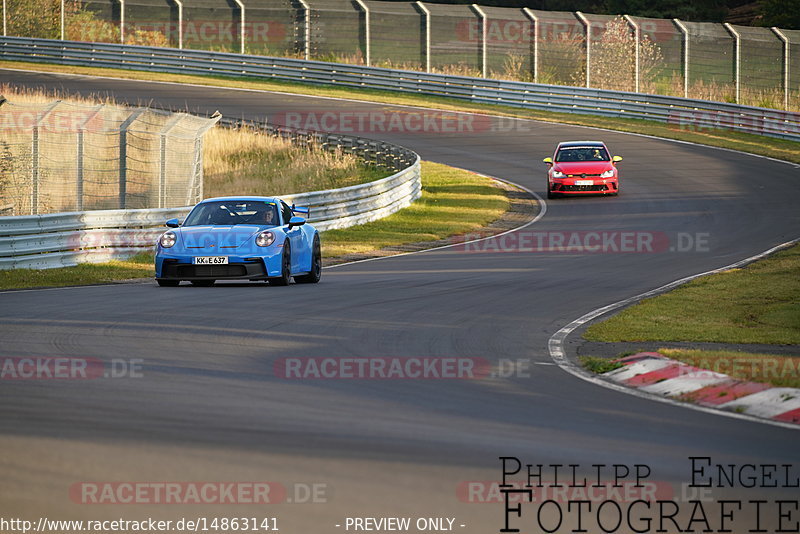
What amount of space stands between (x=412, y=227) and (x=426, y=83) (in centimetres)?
2404

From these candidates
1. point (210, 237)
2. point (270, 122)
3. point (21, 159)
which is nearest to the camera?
point (210, 237)

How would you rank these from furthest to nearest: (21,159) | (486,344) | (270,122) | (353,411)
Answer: (270,122) < (21,159) < (486,344) < (353,411)

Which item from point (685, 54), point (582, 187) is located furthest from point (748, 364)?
point (685, 54)

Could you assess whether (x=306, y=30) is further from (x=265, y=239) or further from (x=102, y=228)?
(x=265, y=239)

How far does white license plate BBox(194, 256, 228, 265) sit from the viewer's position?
17297 millimetres

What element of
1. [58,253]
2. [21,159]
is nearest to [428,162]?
[21,159]

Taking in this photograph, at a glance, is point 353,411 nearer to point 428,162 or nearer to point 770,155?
point 428,162

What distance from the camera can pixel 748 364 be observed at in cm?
1055

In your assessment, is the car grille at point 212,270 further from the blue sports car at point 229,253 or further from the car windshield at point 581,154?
the car windshield at point 581,154

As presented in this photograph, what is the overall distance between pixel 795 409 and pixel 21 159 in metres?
22.6

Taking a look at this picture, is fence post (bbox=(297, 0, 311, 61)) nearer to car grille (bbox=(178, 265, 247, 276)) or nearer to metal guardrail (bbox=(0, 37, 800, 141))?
metal guardrail (bbox=(0, 37, 800, 141))

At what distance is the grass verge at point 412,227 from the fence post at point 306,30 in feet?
51.5

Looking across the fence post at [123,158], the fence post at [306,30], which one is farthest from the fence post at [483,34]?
the fence post at [123,158]

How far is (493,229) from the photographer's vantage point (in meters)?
29.2
